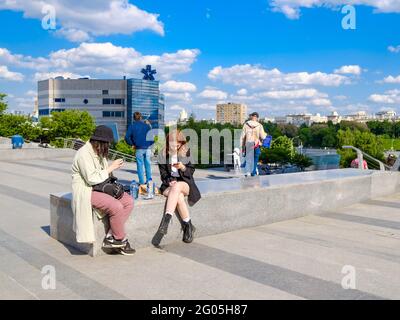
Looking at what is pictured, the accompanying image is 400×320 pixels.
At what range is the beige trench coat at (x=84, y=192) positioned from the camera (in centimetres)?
514

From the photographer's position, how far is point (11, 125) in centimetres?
Answer: 4791

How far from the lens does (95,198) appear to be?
17.1 ft

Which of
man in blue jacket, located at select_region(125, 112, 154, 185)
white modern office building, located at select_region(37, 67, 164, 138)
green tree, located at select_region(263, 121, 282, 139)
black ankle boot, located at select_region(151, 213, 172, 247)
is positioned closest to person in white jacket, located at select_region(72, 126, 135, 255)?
black ankle boot, located at select_region(151, 213, 172, 247)

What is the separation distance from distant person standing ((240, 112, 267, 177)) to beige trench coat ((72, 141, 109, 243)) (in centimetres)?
537

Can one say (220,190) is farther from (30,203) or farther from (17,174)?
(17,174)

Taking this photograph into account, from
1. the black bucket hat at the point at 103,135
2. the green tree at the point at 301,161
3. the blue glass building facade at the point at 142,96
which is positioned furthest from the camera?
the blue glass building facade at the point at 142,96

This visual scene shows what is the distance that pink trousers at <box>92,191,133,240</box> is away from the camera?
17.1 feet

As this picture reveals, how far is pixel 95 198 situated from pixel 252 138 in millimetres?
5512

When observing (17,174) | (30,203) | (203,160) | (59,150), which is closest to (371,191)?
(30,203)

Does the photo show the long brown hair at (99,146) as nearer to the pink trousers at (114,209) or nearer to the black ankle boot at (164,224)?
the pink trousers at (114,209)

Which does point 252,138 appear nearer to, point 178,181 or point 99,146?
point 178,181

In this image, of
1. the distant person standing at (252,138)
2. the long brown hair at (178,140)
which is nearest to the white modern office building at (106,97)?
the distant person standing at (252,138)

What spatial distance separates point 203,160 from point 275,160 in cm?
1309

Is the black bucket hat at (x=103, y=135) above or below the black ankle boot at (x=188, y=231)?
above
